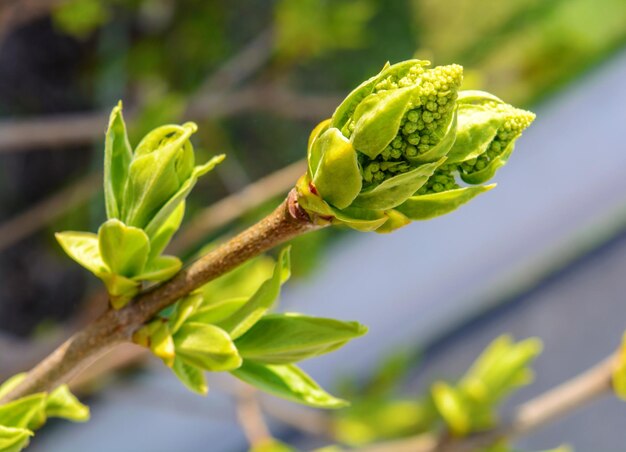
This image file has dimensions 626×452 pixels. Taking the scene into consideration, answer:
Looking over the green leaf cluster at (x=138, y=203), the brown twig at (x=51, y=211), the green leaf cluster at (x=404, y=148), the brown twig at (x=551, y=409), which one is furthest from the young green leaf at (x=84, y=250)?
the brown twig at (x=51, y=211)

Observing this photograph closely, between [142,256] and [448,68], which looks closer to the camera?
[448,68]

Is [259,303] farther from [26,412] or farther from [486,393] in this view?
[486,393]

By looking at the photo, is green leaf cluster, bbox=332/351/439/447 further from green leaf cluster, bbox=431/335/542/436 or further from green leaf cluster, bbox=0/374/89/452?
green leaf cluster, bbox=0/374/89/452

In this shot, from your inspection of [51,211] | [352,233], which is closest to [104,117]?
[51,211]

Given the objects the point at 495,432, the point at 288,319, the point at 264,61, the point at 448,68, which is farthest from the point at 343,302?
the point at 448,68

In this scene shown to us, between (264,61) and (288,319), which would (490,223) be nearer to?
(264,61)
